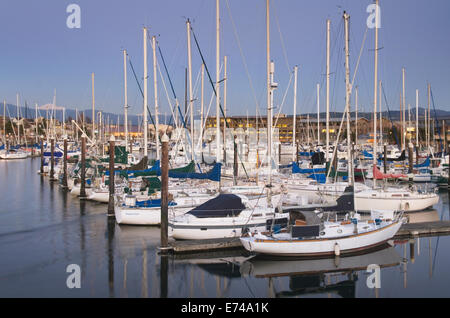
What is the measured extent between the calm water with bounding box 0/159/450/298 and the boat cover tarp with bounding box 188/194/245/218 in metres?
2.54

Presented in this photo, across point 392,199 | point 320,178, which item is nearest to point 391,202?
point 392,199

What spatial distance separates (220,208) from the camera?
22.0 m

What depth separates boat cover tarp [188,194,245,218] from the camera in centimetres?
2195

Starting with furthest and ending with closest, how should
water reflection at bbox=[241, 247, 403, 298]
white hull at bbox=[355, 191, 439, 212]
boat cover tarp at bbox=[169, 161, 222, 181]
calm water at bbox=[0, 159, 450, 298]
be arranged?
white hull at bbox=[355, 191, 439, 212], boat cover tarp at bbox=[169, 161, 222, 181], water reflection at bbox=[241, 247, 403, 298], calm water at bbox=[0, 159, 450, 298]

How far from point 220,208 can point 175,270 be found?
4727 millimetres

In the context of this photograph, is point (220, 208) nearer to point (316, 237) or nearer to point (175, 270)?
point (175, 270)

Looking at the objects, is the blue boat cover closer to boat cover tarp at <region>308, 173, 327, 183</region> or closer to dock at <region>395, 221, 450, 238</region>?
dock at <region>395, 221, 450, 238</region>

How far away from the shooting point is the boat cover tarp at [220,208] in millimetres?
21953

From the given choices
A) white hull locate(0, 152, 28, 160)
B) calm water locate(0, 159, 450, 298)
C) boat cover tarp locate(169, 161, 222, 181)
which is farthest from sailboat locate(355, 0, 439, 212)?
white hull locate(0, 152, 28, 160)

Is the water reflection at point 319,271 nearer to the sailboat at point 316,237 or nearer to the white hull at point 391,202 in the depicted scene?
the sailboat at point 316,237

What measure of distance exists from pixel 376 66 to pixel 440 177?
1466 centimetres

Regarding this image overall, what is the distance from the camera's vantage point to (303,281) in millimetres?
17328
